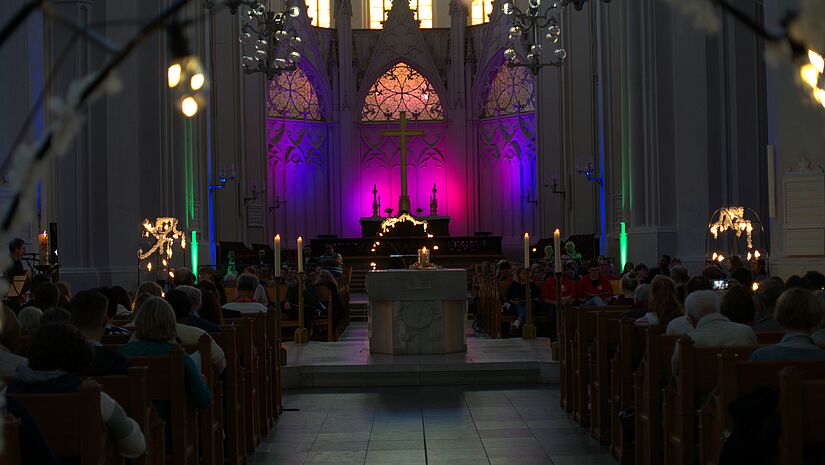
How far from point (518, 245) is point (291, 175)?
7.68m

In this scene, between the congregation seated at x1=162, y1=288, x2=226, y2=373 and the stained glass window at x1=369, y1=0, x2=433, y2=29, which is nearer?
the congregation seated at x1=162, y1=288, x2=226, y2=373

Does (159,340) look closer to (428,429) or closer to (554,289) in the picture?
(428,429)

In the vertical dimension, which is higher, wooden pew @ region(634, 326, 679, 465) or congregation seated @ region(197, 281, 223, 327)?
congregation seated @ region(197, 281, 223, 327)

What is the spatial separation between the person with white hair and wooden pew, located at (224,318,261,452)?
336cm

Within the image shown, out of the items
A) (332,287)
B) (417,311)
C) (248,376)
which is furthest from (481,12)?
(248,376)

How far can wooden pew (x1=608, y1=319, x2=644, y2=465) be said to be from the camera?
6.87 m

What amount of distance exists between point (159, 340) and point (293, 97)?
2829cm

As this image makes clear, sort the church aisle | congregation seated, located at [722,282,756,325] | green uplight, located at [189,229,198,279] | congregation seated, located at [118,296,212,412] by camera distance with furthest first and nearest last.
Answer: green uplight, located at [189,229,198,279] < the church aisle < congregation seated, located at [722,282,756,325] < congregation seated, located at [118,296,212,412]

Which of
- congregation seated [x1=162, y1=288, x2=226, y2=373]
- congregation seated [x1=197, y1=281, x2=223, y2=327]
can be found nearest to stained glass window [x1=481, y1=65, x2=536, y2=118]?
congregation seated [x1=197, y1=281, x2=223, y2=327]

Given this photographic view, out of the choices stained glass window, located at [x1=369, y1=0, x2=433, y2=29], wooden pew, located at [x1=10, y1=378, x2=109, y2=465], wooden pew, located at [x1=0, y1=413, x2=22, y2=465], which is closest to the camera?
wooden pew, located at [x1=0, y1=413, x2=22, y2=465]

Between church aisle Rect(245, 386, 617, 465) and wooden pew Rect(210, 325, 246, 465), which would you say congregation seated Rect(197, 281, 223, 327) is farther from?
church aisle Rect(245, 386, 617, 465)

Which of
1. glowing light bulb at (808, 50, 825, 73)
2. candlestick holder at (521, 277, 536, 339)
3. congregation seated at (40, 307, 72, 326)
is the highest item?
glowing light bulb at (808, 50, 825, 73)

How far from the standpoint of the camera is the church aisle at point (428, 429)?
23.4 feet

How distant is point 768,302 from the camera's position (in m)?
6.58
